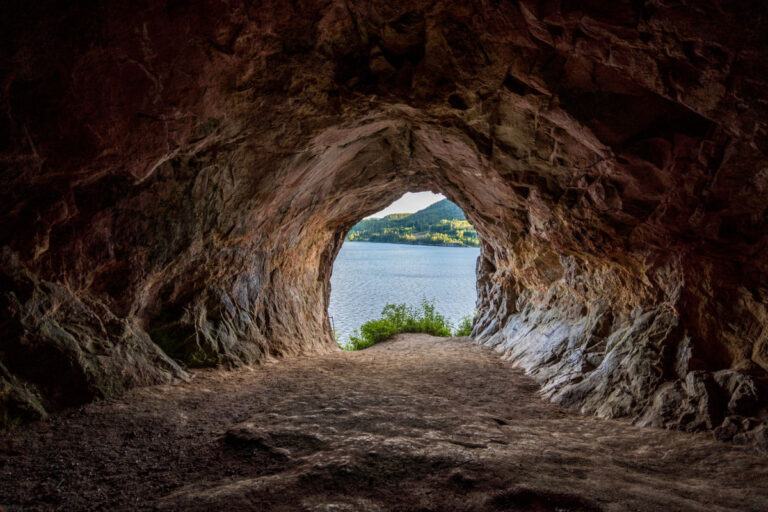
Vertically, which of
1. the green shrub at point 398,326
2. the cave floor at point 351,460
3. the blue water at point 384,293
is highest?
the cave floor at point 351,460

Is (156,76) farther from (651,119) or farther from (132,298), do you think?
(651,119)

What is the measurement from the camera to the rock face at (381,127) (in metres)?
3.58

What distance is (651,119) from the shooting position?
435cm

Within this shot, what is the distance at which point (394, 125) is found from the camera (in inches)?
310

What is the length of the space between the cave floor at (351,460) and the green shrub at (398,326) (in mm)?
14447

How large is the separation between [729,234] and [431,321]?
57.3ft

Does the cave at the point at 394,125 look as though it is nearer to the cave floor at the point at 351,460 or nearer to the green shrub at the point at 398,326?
the cave floor at the point at 351,460

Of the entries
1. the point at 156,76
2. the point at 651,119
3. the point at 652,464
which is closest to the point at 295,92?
the point at 156,76

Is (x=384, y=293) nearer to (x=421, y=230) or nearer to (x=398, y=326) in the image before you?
(x=398, y=326)

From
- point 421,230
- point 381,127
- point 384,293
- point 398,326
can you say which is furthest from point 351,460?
point 421,230

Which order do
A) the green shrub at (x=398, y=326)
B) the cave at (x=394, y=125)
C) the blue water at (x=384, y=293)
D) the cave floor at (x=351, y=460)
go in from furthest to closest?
1. the blue water at (x=384, y=293)
2. the green shrub at (x=398, y=326)
3. the cave at (x=394, y=125)
4. the cave floor at (x=351, y=460)

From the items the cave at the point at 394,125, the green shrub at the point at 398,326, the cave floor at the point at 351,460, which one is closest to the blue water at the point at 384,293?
the green shrub at the point at 398,326

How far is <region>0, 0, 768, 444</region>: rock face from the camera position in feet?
11.7

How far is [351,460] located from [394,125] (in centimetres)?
657
